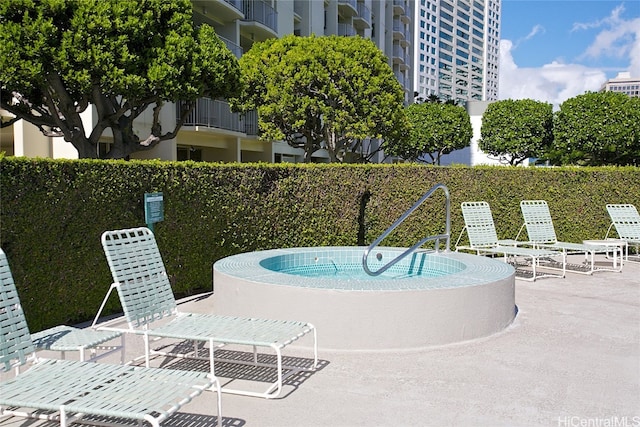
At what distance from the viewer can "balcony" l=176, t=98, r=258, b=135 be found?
20.6 m

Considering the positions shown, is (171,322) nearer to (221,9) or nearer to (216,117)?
(216,117)

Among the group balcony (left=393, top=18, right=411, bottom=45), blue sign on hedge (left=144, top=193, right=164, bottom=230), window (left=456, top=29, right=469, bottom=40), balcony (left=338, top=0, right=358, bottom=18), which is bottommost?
blue sign on hedge (left=144, top=193, right=164, bottom=230)

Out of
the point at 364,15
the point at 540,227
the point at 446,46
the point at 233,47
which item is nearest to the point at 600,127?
the point at 233,47

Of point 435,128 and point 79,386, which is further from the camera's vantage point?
point 435,128

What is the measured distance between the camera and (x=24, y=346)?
3900mm

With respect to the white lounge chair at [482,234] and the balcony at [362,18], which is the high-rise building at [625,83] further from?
Answer: the white lounge chair at [482,234]

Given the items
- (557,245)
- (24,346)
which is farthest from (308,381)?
(557,245)

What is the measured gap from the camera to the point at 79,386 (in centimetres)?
334

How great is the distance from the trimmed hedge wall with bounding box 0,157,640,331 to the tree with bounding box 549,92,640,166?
16179 mm

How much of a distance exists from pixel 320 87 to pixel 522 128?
19.7 meters

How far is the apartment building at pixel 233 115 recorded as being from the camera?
1545 cm

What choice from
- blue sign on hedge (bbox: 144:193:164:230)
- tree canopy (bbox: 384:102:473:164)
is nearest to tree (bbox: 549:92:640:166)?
tree canopy (bbox: 384:102:473:164)

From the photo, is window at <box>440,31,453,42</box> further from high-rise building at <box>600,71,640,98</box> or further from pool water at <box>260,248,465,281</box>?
pool water at <box>260,248,465,281</box>

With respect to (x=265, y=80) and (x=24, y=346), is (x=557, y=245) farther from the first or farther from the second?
(x=265, y=80)
